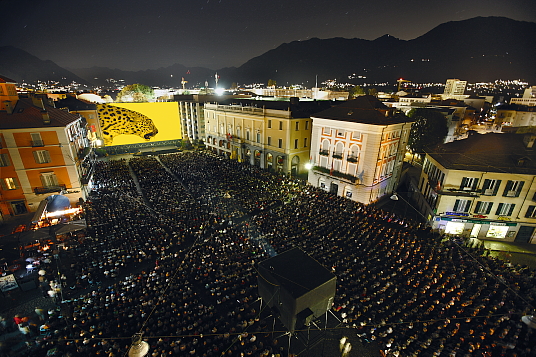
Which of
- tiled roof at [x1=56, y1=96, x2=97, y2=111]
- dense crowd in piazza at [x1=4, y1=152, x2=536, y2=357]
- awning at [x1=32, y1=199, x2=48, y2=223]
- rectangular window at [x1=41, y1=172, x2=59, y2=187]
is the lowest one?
dense crowd in piazza at [x1=4, y1=152, x2=536, y2=357]

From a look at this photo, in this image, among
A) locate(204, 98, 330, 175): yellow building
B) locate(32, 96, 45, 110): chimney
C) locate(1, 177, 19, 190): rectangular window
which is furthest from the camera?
locate(204, 98, 330, 175): yellow building

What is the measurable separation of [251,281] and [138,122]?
185ft

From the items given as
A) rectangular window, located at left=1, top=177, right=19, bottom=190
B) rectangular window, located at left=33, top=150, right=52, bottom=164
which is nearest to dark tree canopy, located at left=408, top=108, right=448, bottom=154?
rectangular window, located at left=33, top=150, right=52, bottom=164

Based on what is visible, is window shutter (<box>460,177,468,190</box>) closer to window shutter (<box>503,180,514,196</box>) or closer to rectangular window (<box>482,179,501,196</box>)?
rectangular window (<box>482,179,501,196</box>)

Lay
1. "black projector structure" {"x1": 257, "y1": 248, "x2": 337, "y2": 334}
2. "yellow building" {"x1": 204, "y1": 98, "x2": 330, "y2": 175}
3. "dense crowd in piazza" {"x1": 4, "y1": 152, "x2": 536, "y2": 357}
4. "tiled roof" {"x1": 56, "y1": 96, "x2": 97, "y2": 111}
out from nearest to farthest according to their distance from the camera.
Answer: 1. "black projector structure" {"x1": 257, "y1": 248, "x2": 337, "y2": 334}
2. "dense crowd in piazza" {"x1": 4, "y1": 152, "x2": 536, "y2": 357}
3. "yellow building" {"x1": 204, "y1": 98, "x2": 330, "y2": 175}
4. "tiled roof" {"x1": 56, "y1": 96, "x2": 97, "y2": 111}

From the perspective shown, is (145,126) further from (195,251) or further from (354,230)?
(354,230)

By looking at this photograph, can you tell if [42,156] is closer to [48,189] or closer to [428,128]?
[48,189]

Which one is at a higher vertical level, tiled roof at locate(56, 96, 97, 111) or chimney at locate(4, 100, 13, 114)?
chimney at locate(4, 100, 13, 114)

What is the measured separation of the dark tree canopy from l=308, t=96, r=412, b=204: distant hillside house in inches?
547

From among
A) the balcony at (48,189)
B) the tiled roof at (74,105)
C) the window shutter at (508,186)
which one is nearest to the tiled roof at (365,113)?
the window shutter at (508,186)

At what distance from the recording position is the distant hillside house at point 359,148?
30.6 meters

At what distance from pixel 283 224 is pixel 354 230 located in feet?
23.2

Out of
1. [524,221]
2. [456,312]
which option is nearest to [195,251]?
[456,312]

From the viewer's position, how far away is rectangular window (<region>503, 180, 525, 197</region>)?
2389cm
